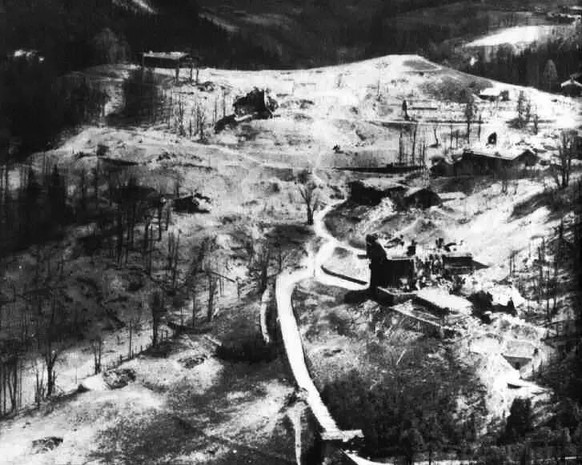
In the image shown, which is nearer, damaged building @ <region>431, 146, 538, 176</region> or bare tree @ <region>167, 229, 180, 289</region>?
bare tree @ <region>167, 229, 180, 289</region>

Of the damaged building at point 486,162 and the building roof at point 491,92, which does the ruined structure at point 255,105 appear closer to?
the damaged building at point 486,162

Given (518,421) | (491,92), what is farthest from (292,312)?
(491,92)

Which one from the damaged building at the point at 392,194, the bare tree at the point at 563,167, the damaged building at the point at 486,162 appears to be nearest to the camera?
the bare tree at the point at 563,167

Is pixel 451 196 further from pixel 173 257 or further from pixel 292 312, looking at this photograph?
pixel 173 257

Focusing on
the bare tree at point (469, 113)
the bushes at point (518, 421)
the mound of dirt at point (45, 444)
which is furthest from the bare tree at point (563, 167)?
the mound of dirt at point (45, 444)

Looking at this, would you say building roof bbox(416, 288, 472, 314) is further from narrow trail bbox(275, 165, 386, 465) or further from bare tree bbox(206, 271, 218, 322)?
bare tree bbox(206, 271, 218, 322)

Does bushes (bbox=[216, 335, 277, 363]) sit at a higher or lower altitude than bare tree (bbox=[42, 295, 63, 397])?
higher

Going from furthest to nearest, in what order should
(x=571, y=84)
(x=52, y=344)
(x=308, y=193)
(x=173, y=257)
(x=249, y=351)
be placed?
(x=571, y=84), (x=308, y=193), (x=173, y=257), (x=52, y=344), (x=249, y=351)

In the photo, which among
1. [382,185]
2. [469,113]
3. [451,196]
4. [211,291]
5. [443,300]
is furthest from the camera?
[469,113]

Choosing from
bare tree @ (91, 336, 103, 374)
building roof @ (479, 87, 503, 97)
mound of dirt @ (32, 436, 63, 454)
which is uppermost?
building roof @ (479, 87, 503, 97)

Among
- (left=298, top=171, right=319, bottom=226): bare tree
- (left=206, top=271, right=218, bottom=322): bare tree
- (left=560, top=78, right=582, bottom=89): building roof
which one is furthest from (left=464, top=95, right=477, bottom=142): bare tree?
(left=206, top=271, right=218, bottom=322): bare tree

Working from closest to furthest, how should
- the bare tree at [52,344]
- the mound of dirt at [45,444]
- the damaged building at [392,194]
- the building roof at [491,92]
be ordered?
the mound of dirt at [45,444] → the bare tree at [52,344] → the damaged building at [392,194] → the building roof at [491,92]
